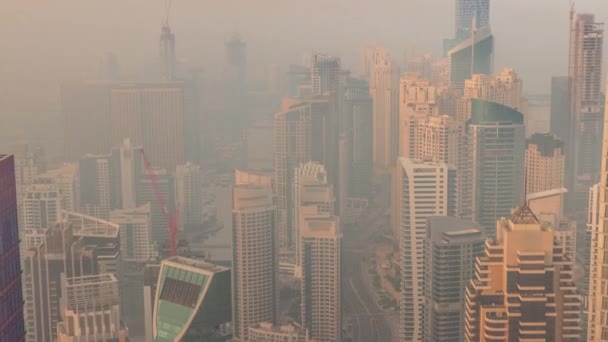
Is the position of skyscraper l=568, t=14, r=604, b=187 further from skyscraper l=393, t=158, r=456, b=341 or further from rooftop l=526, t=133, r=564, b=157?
skyscraper l=393, t=158, r=456, b=341

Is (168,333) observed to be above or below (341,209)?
below

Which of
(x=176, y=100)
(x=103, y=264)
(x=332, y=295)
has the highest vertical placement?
(x=176, y=100)

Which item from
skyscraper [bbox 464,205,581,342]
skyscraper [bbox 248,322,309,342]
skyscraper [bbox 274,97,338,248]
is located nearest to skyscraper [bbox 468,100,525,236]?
skyscraper [bbox 274,97,338,248]

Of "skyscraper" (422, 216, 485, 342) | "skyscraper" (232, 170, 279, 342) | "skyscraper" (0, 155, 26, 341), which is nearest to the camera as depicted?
"skyscraper" (0, 155, 26, 341)

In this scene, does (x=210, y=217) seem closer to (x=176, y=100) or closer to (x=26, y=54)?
(x=176, y=100)

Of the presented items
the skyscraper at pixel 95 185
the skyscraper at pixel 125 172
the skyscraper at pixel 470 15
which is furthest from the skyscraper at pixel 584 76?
the skyscraper at pixel 95 185

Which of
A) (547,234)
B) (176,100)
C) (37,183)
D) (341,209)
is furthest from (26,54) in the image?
(547,234)
